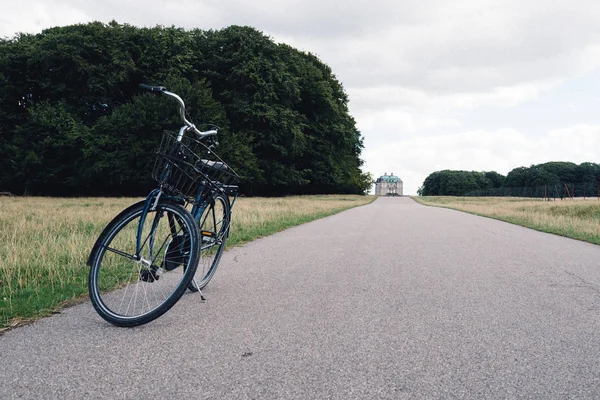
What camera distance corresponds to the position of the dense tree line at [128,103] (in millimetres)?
30094

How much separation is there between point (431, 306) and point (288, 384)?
2.11 m

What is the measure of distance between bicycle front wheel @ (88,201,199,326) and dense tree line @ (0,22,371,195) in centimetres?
2593

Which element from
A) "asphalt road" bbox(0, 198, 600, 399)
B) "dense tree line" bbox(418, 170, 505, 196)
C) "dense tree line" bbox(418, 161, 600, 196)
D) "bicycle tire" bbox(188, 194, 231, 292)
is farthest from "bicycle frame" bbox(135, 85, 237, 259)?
"dense tree line" bbox(418, 170, 505, 196)

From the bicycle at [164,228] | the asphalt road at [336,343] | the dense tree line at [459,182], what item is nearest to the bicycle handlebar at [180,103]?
the bicycle at [164,228]

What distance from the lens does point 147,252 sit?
3711 mm

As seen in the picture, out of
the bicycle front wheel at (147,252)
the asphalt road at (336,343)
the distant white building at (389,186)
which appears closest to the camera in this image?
the asphalt road at (336,343)

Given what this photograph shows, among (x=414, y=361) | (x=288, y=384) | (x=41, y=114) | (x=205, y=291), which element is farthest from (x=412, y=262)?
(x=41, y=114)

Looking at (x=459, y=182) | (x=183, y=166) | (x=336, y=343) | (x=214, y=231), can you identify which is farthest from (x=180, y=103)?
(x=459, y=182)

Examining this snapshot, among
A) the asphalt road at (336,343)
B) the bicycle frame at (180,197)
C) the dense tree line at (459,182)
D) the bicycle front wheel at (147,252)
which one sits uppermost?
the dense tree line at (459,182)

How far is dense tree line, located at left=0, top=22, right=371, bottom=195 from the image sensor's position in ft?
98.7

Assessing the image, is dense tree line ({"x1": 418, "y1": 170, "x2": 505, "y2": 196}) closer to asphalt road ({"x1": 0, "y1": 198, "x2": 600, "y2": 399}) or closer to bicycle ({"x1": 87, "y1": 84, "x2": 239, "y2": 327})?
asphalt road ({"x1": 0, "y1": 198, "x2": 600, "y2": 399})

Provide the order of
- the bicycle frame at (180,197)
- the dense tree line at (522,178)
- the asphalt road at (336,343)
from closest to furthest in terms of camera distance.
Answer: the asphalt road at (336,343) → the bicycle frame at (180,197) → the dense tree line at (522,178)

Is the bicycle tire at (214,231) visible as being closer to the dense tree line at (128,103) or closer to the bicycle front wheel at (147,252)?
the bicycle front wheel at (147,252)

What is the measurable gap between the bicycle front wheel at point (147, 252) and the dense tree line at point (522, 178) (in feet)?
281
